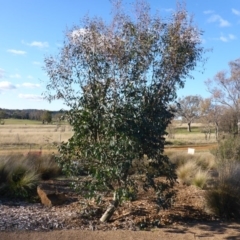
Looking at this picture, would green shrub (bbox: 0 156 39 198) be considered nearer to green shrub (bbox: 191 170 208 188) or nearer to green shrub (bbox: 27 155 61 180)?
green shrub (bbox: 27 155 61 180)

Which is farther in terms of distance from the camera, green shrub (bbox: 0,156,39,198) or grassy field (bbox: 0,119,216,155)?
grassy field (bbox: 0,119,216,155)

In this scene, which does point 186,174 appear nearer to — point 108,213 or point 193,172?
point 193,172

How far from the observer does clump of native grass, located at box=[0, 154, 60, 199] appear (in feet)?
33.9

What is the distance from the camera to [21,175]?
36.4 feet

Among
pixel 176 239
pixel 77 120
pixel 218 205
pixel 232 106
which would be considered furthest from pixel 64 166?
pixel 232 106

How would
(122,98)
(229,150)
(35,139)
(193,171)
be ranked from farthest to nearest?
1. (35,139)
2. (229,150)
3. (193,171)
4. (122,98)

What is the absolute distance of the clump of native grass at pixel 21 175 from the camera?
10.3 metres

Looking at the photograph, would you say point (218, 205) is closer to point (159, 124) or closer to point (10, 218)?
point (159, 124)

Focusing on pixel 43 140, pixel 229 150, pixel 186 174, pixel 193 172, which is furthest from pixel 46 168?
pixel 43 140

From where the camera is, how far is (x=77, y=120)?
25.5 ft

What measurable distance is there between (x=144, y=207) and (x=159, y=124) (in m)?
2.54

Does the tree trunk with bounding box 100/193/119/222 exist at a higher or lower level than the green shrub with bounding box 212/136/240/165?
lower

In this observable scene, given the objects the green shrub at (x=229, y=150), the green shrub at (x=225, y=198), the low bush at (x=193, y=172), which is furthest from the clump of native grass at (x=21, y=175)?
the green shrub at (x=229, y=150)

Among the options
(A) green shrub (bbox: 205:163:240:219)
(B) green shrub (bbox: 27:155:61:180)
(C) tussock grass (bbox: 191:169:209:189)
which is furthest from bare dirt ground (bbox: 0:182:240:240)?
(B) green shrub (bbox: 27:155:61:180)
